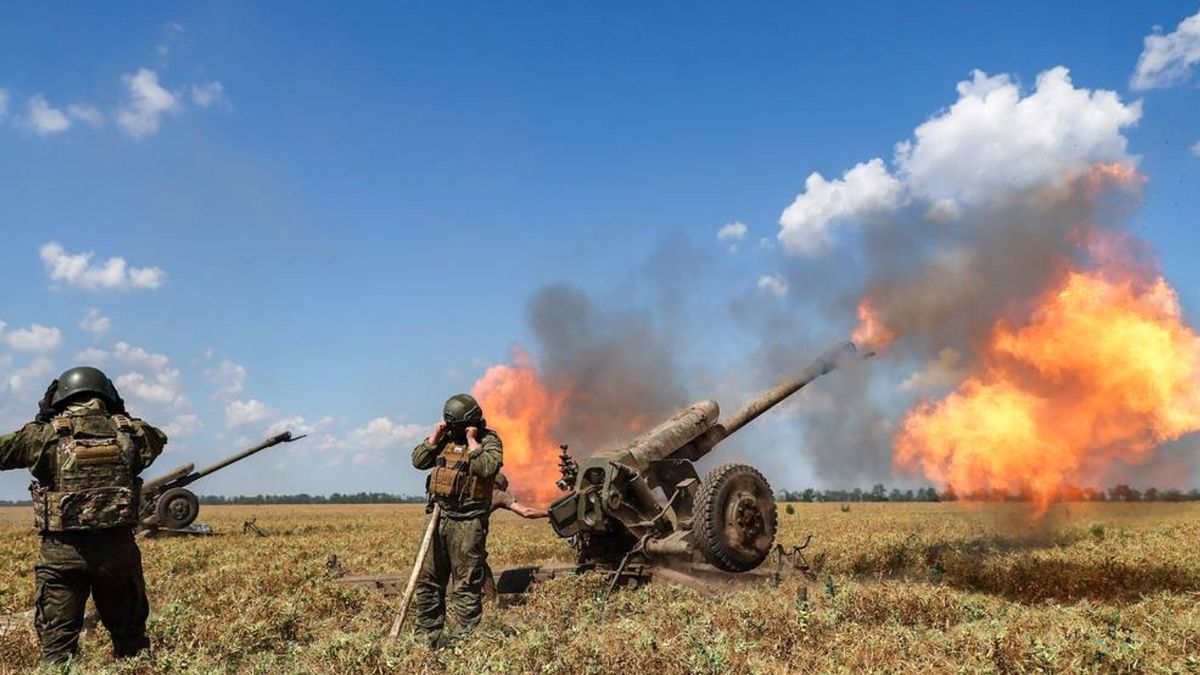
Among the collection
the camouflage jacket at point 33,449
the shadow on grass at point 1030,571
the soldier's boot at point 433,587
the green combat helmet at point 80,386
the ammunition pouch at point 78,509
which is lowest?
the shadow on grass at point 1030,571

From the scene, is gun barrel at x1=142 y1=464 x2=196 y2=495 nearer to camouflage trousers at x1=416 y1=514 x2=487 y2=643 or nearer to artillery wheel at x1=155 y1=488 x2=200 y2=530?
artillery wheel at x1=155 y1=488 x2=200 y2=530

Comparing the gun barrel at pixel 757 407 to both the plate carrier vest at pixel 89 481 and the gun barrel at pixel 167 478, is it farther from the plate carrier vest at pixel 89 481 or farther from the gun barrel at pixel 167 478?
the gun barrel at pixel 167 478

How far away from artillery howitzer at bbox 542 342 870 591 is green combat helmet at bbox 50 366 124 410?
5.73 metres

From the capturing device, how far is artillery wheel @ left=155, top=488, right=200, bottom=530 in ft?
78.0

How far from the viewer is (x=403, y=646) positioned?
6.45 meters

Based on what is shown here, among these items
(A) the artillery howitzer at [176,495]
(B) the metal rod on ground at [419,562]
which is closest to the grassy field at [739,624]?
(B) the metal rod on ground at [419,562]

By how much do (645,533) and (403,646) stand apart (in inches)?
199

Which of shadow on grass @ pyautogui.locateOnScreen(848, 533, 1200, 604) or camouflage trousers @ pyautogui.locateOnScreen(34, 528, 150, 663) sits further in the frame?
shadow on grass @ pyautogui.locateOnScreen(848, 533, 1200, 604)

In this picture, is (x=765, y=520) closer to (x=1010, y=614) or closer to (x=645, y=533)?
(x=645, y=533)

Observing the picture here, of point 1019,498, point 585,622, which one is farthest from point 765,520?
point 1019,498

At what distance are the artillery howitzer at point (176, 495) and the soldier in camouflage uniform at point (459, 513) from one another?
18372mm

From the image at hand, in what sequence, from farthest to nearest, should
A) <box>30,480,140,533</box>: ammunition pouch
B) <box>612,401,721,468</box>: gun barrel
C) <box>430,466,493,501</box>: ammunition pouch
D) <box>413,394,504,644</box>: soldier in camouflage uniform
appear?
<box>612,401,721,468</box>: gun barrel < <box>430,466,493,501</box>: ammunition pouch < <box>413,394,504,644</box>: soldier in camouflage uniform < <box>30,480,140,533</box>: ammunition pouch

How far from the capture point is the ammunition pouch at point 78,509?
590cm

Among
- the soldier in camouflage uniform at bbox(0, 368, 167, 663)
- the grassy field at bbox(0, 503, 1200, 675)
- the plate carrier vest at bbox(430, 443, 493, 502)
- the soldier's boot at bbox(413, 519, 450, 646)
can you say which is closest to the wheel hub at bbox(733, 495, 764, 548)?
the grassy field at bbox(0, 503, 1200, 675)
